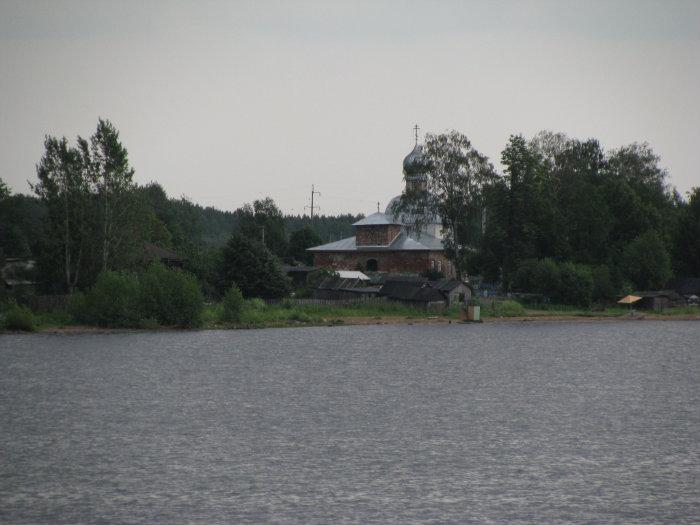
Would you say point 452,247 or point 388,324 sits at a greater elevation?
point 452,247

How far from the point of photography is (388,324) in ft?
176

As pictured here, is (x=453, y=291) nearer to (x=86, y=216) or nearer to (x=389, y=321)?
(x=389, y=321)

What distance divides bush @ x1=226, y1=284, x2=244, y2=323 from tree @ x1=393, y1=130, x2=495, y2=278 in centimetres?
2604

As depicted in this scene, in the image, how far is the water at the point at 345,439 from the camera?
11.2 meters

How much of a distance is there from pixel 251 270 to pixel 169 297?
49.5 ft

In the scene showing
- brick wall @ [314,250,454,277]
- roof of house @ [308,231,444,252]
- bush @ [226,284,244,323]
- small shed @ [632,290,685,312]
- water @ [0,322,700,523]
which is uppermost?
roof of house @ [308,231,444,252]

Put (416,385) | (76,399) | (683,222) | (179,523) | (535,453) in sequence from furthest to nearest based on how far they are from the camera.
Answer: (683,222)
(416,385)
(76,399)
(535,453)
(179,523)

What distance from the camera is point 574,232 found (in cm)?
7481

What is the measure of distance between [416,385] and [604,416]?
655cm

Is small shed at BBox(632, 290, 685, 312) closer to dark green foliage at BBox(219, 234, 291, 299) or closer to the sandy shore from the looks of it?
the sandy shore

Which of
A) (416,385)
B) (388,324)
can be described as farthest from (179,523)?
(388,324)

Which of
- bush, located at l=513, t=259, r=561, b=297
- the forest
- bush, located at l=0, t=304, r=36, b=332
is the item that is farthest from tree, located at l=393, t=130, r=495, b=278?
bush, located at l=0, t=304, r=36, b=332

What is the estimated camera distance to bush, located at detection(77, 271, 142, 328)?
4431cm

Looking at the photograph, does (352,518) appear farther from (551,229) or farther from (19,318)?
(551,229)
